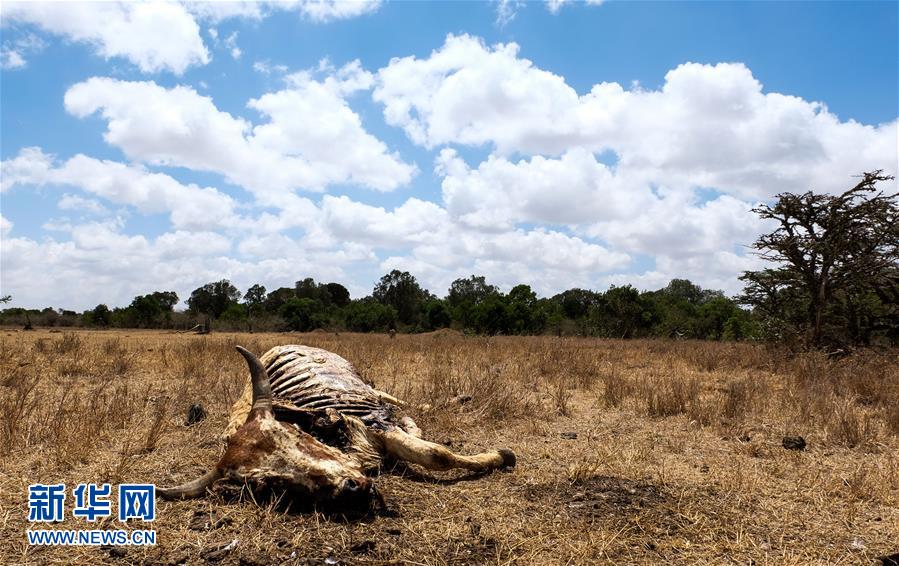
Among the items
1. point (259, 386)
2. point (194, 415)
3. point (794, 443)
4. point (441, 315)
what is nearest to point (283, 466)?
point (259, 386)

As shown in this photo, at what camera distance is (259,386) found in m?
3.52

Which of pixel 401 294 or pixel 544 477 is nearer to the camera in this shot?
pixel 544 477

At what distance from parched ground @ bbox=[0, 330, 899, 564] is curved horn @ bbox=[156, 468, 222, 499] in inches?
2.7

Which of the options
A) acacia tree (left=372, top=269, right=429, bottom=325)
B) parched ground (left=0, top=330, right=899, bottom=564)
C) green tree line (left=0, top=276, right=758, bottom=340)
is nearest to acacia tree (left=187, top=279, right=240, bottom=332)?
green tree line (left=0, top=276, right=758, bottom=340)

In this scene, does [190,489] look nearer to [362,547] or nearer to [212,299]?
[362,547]

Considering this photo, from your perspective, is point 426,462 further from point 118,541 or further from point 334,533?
point 118,541

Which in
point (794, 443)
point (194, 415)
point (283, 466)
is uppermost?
point (283, 466)

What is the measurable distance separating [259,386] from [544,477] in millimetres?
2163

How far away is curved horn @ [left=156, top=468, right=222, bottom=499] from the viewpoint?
10.9ft

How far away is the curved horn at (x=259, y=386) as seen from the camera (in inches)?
135

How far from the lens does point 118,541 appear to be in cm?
287

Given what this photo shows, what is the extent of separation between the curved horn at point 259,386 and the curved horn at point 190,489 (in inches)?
18.4

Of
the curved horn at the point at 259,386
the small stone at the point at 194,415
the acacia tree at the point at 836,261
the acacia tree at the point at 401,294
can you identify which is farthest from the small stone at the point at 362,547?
the acacia tree at the point at 401,294

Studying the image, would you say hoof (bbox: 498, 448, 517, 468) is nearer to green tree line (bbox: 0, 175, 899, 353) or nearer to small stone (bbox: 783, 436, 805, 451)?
small stone (bbox: 783, 436, 805, 451)
